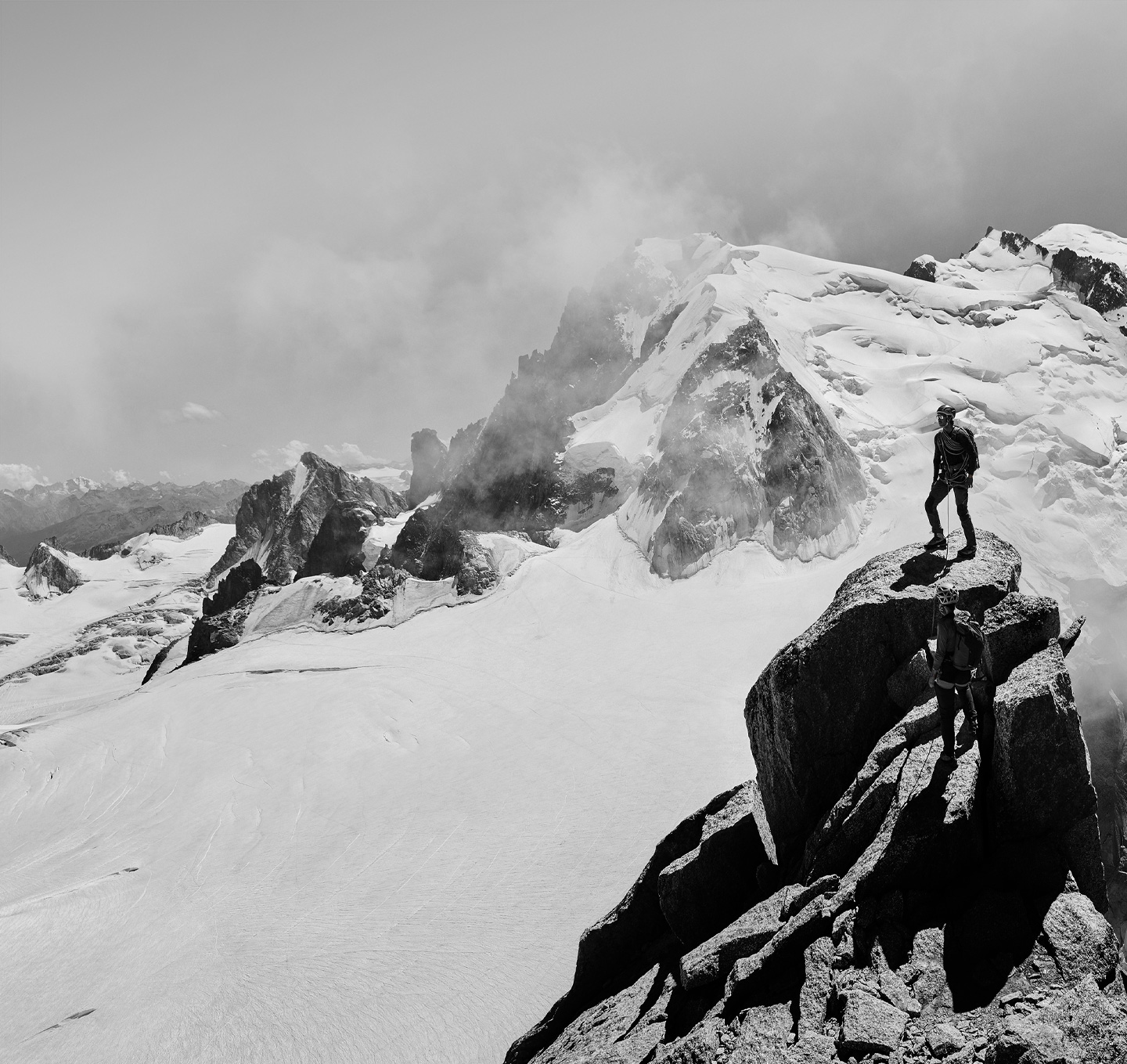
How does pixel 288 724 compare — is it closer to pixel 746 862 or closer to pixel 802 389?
pixel 746 862

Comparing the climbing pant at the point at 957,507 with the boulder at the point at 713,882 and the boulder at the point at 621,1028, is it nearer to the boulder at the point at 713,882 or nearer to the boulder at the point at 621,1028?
the boulder at the point at 713,882

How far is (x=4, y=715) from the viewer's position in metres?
91.1

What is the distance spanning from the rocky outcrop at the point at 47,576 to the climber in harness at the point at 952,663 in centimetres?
19748

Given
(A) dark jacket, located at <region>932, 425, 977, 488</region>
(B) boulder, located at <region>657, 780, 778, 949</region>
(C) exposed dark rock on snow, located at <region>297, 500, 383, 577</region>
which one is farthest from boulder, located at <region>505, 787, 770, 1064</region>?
(C) exposed dark rock on snow, located at <region>297, 500, 383, 577</region>

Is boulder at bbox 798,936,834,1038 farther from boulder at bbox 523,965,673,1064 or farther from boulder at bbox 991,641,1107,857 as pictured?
boulder at bbox 991,641,1107,857

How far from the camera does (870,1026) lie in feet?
25.8

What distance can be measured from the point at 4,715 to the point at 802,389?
10480 centimetres

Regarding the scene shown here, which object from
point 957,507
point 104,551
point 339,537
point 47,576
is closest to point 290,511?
point 339,537

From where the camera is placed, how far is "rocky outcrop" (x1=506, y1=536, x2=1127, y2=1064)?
25.7ft

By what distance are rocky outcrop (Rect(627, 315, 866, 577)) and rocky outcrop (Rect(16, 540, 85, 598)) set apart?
162672 mm

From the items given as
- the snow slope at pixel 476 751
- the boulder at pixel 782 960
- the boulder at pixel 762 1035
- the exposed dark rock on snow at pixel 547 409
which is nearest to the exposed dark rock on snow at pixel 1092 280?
the snow slope at pixel 476 751

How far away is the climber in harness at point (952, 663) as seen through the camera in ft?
31.5

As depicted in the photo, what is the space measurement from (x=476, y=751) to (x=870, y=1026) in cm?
3202

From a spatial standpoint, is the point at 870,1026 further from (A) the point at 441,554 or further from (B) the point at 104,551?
(B) the point at 104,551
